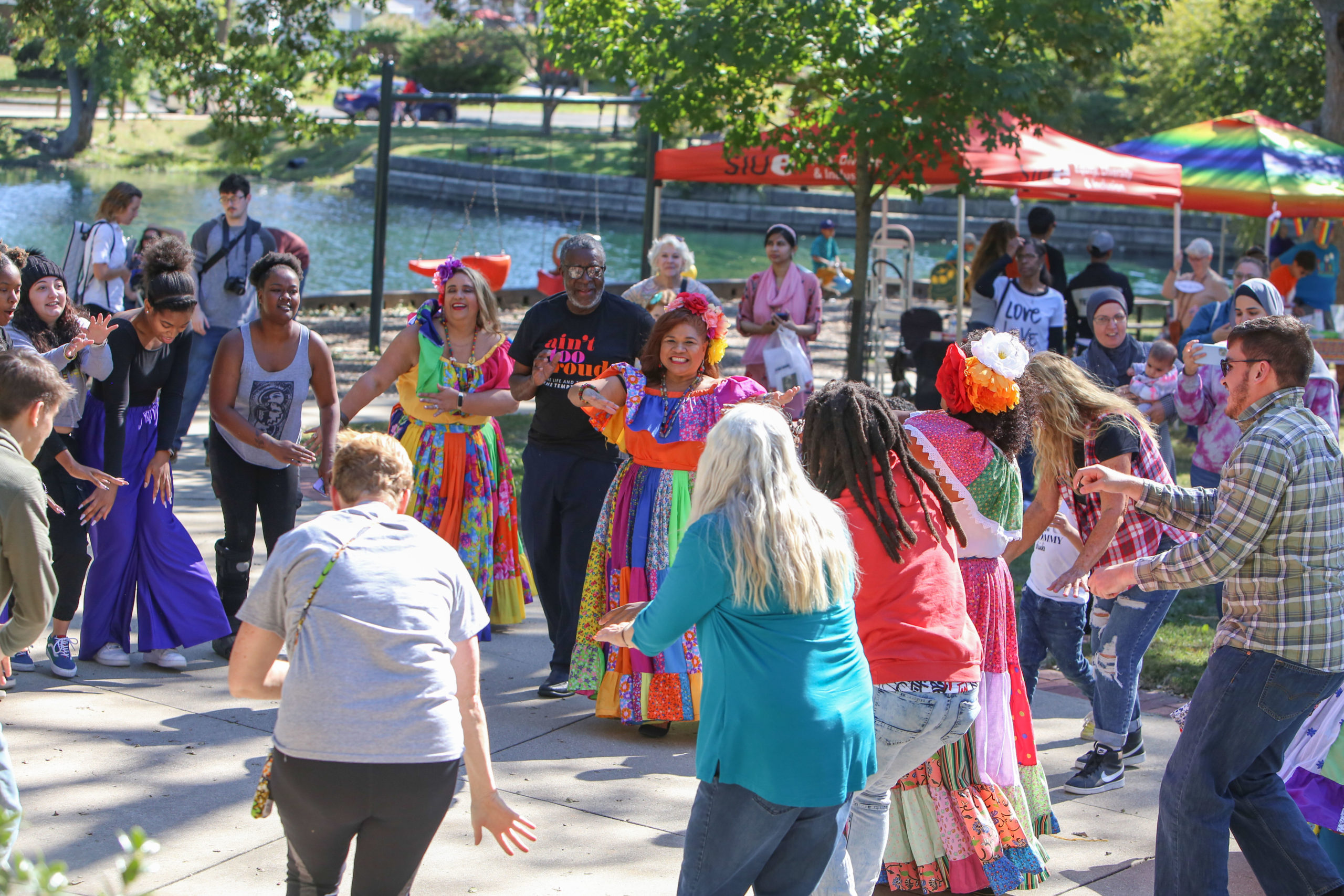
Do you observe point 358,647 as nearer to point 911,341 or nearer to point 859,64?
point 859,64

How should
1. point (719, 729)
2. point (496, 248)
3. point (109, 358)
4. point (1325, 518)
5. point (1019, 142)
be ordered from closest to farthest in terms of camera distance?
1. point (719, 729)
2. point (1325, 518)
3. point (109, 358)
4. point (1019, 142)
5. point (496, 248)

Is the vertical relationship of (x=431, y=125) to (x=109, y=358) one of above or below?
above

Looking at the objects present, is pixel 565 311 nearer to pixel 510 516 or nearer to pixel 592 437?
pixel 592 437

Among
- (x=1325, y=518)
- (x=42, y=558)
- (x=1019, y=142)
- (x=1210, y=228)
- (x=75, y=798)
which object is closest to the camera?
(x=42, y=558)

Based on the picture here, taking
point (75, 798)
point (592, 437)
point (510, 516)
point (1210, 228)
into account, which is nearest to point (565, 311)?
point (592, 437)

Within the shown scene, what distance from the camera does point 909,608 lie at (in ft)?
11.3

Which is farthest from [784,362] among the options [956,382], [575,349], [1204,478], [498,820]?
[498,820]

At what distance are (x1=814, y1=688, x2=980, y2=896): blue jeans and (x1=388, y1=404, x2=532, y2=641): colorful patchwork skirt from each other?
2.69 metres

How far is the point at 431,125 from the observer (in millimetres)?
48250

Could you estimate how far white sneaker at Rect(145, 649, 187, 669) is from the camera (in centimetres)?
549

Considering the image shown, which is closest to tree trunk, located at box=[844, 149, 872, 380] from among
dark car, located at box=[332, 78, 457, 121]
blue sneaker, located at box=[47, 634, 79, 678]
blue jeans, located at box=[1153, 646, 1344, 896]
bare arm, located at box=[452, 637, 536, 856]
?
blue sneaker, located at box=[47, 634, 79, 678]

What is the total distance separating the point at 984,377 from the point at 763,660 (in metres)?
1.44

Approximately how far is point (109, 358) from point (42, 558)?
2338 mm

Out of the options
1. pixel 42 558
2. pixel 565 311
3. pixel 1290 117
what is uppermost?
pixel 1290 117
